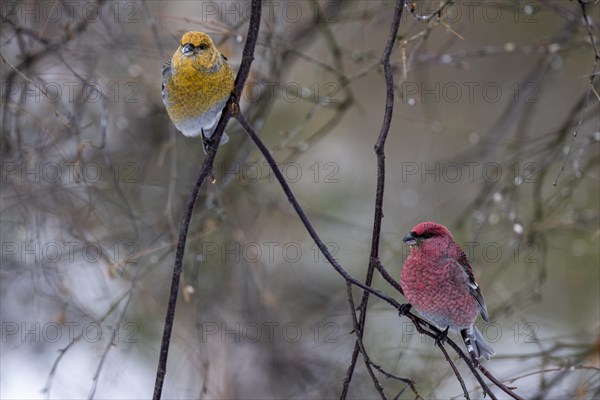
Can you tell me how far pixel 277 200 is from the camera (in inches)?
261

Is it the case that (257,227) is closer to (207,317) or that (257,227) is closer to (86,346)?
(207,317)

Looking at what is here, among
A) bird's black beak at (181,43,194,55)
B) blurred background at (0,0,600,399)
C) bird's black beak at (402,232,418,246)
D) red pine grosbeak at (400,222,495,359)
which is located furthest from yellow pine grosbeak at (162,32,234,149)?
red pine grosbeak at (400,222,495,359)

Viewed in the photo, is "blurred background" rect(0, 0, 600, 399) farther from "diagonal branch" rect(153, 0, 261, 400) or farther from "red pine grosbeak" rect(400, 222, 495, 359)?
"diagonal branch" rect(153, 0, 261, 400)

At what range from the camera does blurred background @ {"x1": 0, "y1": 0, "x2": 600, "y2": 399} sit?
458 centimetres

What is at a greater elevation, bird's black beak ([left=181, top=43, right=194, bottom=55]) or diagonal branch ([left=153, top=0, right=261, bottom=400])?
bird's black beak ([left=181, top=43, right=194, bottom=55])

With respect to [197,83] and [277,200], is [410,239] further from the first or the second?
[277,200]

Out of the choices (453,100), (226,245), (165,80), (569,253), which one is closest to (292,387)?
(226,245)

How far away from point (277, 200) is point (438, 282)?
291cm

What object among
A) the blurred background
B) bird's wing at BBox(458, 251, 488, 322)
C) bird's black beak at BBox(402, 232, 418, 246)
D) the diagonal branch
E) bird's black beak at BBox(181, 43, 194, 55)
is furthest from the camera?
the blurred background

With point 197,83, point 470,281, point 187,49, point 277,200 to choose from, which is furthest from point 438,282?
point 277,200

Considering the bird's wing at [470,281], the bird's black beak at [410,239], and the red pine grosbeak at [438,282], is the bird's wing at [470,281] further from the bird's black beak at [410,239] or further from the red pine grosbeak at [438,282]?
the bird's black beak at [410,239]

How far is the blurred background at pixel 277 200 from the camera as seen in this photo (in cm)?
458

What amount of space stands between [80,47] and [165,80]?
4.33 feet

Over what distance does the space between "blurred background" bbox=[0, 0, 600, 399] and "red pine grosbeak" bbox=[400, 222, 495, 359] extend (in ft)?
1.07
